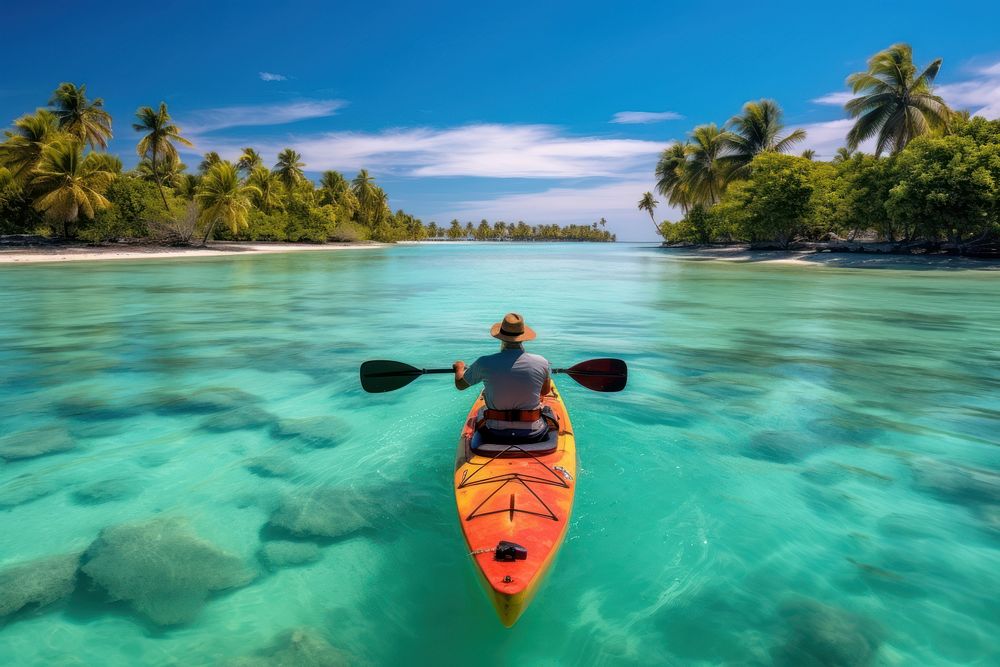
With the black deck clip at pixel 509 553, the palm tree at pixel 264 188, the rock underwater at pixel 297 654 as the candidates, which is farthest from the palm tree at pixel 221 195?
the black deck clip at pixel 509 553

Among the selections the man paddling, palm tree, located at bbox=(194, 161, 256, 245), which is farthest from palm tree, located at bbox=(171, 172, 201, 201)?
the man paddling

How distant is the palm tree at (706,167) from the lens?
58.5 meters

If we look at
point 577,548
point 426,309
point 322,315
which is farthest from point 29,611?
point 426,309

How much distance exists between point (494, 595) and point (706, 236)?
247 feet

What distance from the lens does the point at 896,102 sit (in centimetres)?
3738

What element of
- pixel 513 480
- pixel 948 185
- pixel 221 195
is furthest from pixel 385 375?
pixel 221 195

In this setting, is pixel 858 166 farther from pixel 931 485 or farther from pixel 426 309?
pixel 931 485

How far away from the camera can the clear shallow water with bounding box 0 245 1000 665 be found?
147 inches

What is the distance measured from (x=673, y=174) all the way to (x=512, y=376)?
7553 centimetres

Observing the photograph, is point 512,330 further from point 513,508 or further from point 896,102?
point 896,102

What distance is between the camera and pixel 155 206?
5166cm

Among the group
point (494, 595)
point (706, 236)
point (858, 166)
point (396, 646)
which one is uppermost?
point (858, 166)

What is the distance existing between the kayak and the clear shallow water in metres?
0.65

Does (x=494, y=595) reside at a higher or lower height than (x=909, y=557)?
higher
